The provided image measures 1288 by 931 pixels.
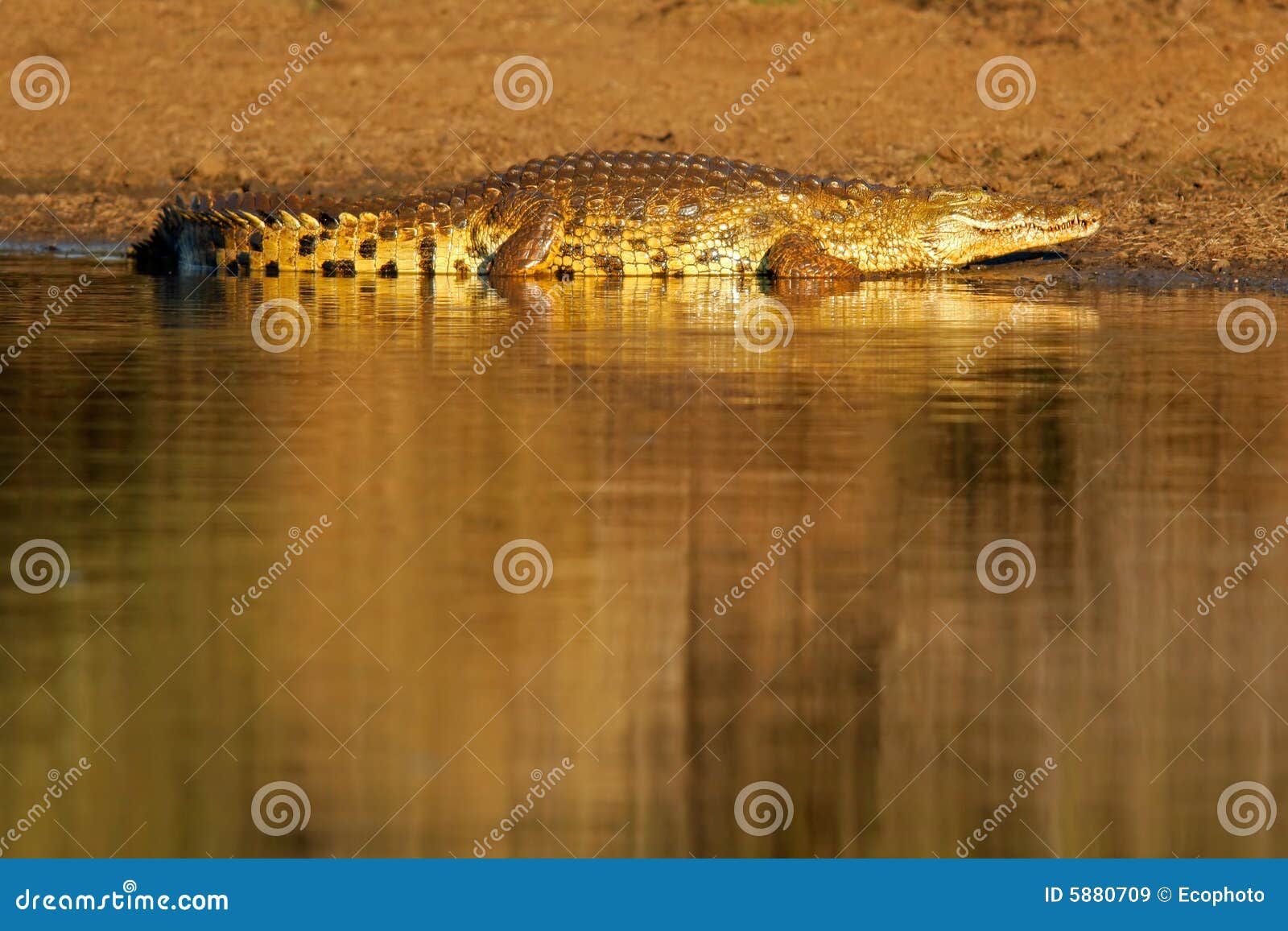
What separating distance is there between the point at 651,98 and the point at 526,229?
601cm

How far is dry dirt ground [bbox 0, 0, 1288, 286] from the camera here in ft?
61.9

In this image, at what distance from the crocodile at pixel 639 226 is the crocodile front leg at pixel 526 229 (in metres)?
0.01

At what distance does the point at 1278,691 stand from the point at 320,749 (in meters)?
2.46

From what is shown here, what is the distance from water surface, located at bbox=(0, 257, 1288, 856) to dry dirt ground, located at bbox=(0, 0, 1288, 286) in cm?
864

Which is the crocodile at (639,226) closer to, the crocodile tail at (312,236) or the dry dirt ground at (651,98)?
the crocodile tail at (312,236)

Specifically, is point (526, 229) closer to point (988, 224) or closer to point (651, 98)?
point (988, 224)

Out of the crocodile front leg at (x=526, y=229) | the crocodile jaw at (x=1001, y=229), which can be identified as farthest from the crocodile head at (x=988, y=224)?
the crocodile front leg at (x=526, y=229)

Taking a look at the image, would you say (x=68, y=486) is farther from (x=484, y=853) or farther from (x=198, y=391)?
(x=484, y=853)

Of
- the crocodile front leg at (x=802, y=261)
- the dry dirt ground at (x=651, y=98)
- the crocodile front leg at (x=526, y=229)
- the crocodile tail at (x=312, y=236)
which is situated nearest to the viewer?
the crocodile front leg at (x=802, y=261)

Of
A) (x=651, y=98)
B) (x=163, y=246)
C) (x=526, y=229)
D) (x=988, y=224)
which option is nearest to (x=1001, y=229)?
(x=988, y=224)

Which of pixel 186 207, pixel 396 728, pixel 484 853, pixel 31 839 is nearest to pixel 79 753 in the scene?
pixel 31 839

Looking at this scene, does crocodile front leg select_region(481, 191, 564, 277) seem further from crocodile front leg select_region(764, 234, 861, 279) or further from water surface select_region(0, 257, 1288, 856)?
water surface select_region(0, 257, 1288, 856)

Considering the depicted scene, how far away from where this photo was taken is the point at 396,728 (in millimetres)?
4855

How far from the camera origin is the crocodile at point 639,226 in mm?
15602
